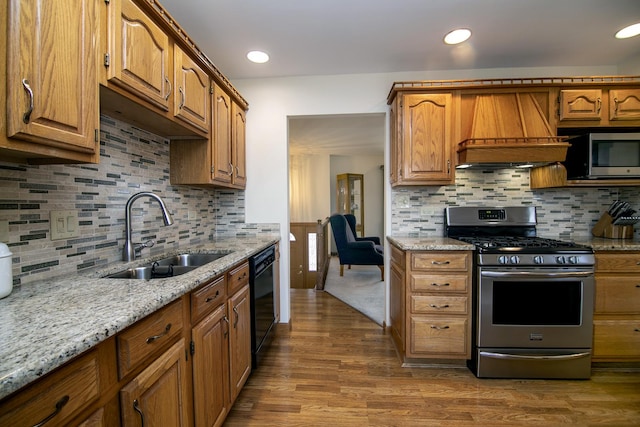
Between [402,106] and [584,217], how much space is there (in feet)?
6.49

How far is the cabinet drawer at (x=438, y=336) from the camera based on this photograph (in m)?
1.91

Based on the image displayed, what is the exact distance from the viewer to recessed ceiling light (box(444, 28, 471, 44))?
1846 millimetres

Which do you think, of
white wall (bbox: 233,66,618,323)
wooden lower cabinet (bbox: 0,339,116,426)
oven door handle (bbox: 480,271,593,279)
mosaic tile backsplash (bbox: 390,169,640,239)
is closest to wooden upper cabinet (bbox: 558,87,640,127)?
mosaic tile backsplash (bbox: 390,169,640,239)

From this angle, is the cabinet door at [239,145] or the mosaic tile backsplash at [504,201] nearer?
the cabinet door at [239,145]

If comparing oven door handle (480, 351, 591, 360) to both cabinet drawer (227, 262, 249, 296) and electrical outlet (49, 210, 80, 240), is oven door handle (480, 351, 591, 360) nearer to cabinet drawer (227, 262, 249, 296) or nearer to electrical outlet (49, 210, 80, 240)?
cabinet drawer (227, 262, 249, 296)

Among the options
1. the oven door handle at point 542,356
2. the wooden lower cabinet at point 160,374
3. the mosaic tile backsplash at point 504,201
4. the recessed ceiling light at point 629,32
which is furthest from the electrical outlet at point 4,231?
the recessed ceiling light at point 629,32

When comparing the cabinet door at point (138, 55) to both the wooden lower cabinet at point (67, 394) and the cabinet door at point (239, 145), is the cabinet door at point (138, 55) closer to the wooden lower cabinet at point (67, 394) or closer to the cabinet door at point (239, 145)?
the cabinet door at point (239, 145)

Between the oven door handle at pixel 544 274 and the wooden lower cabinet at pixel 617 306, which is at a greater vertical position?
the oven door handle at pixel 544 274

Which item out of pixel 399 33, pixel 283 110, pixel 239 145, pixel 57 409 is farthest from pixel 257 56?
pixel 57 409

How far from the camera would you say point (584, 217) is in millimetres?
2391

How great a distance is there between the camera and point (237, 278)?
1546 millimetres

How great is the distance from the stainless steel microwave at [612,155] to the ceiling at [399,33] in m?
0.73

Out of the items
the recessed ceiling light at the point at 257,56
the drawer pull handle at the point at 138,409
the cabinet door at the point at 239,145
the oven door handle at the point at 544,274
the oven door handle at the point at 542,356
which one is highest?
the recessed ceiling light at the point at 257,56

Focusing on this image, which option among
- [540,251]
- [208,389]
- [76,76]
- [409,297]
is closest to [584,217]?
[540,251]
